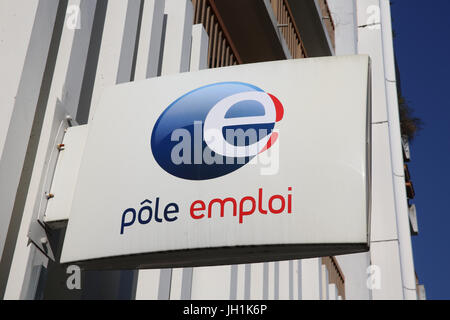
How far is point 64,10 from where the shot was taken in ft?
10.6

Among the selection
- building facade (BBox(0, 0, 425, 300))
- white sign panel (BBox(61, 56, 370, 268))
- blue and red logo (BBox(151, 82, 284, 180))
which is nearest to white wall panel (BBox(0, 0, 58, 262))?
building facade (BBox(0, 0, 425, 300))

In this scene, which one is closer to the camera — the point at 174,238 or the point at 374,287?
the point at 174,238

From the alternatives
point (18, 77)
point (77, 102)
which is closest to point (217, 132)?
point (18, 77)

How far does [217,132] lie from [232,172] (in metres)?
0.16

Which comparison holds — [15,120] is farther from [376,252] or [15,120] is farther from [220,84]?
[376,252]

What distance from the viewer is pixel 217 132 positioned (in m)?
2.30

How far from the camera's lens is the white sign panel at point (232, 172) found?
2109mm

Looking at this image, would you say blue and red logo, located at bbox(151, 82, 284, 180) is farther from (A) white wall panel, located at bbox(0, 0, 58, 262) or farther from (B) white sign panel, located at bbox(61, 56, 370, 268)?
(A) white wall panel, located at bbox(0, 0, 58, 262)

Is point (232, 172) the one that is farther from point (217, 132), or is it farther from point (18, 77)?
point (18, 77)

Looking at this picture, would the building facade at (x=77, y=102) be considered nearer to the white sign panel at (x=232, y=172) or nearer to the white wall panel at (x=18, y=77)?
the white wall panel at (x=18, y=77)

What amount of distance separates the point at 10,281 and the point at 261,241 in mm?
1046

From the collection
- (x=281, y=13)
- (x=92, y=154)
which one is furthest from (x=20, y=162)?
(x=281, y=13)

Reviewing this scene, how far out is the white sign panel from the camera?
211 cm

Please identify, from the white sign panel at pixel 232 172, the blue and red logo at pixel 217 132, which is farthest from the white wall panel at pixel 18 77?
the blue and red logo at pixel 217 132
